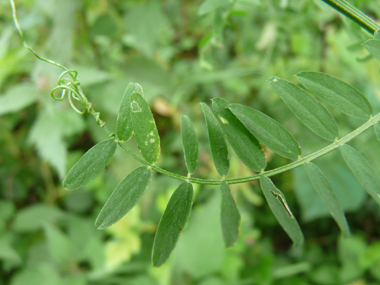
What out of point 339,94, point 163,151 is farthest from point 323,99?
point 163,151

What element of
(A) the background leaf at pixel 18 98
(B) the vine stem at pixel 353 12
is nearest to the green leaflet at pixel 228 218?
(B) the vine stem at pixel 353 12

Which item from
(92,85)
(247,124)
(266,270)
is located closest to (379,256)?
(266,270)

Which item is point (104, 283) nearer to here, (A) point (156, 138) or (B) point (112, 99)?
(B) point (112, 99)

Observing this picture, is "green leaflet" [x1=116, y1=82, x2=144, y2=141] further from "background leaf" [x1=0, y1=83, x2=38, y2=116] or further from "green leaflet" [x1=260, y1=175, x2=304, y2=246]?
"background leaf" [x1=0, y1=83, x2=38, y2=116]

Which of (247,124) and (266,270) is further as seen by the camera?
(266,270)

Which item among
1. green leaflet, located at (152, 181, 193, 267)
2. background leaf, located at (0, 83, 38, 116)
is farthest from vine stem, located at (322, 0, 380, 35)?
background leaf, located at (0, 83, 38, 116)

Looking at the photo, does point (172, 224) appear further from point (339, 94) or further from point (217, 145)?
point (339, 94)
